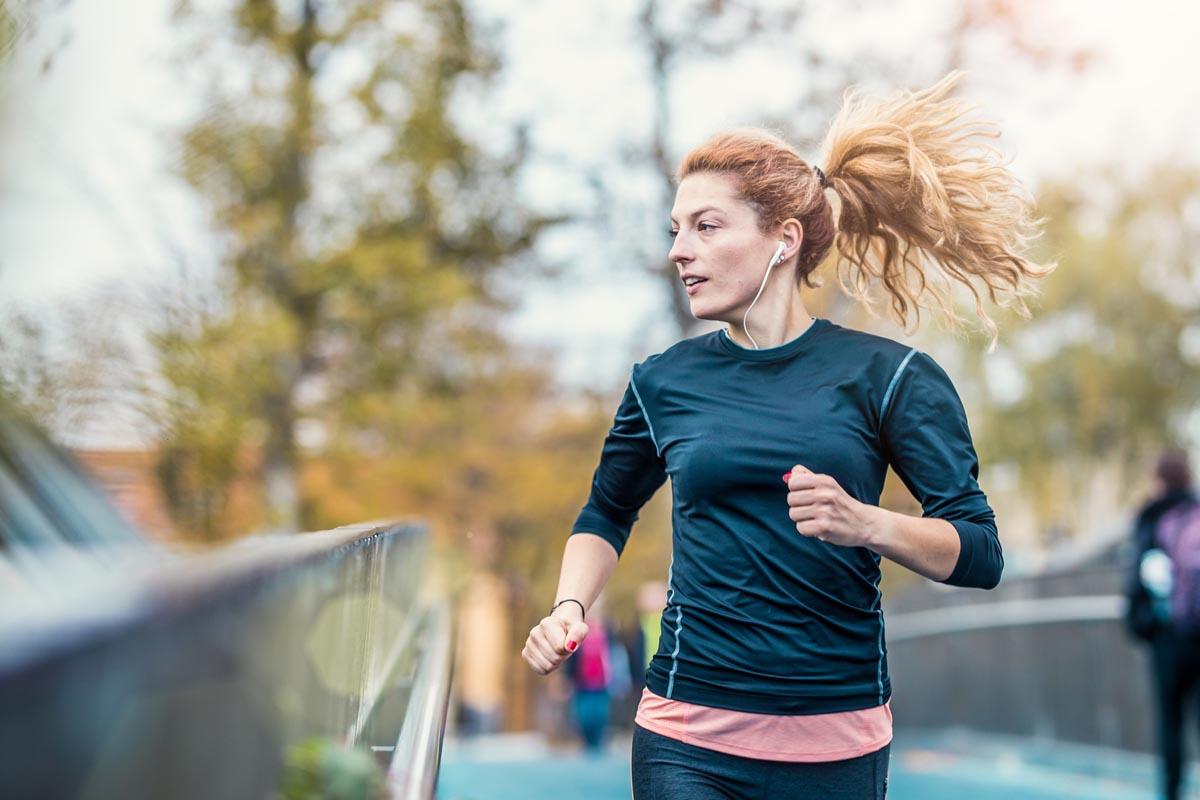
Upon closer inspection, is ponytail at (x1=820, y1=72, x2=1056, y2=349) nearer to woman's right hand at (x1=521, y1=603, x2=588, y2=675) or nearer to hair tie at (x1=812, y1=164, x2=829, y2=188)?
hair tie at (x1=812, y1=164, x2=829, y2=188)

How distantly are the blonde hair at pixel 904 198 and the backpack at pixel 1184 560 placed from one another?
5044 mm

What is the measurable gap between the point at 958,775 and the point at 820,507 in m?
10.9

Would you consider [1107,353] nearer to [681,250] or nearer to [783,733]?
[681,250]

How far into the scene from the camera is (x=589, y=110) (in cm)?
2152

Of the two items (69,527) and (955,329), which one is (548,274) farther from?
(955,329)

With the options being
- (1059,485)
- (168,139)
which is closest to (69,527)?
(168,139)

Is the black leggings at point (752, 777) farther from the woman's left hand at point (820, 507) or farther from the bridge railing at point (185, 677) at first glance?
the bridge railing at point (185, 677)

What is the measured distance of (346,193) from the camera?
1869cm

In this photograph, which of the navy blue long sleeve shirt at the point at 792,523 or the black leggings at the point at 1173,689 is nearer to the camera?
the navy blue long sleeve shirt at the point at 792,523

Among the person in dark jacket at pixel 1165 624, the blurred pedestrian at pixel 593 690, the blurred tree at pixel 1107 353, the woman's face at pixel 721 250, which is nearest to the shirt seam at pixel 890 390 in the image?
the woman's face at pixel 721 250

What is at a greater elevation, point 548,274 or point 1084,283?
point 1084,283

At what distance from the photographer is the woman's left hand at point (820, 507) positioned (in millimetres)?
2713

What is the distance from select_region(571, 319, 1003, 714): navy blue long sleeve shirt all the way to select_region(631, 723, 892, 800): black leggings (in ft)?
0.31

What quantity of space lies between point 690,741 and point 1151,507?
616cm
